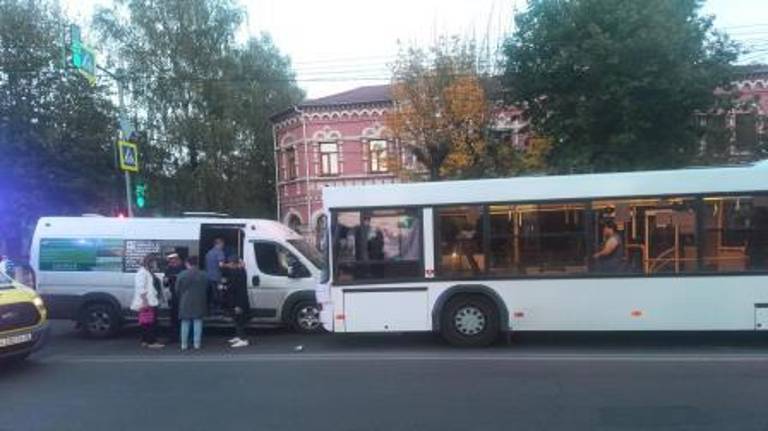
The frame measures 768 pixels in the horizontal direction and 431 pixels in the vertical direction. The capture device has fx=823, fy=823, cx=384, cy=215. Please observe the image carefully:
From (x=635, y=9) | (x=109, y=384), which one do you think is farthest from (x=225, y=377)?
(x=635, y=9)

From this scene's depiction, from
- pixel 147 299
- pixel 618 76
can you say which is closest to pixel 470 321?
pixel 147 299

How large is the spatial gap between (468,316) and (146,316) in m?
5.49

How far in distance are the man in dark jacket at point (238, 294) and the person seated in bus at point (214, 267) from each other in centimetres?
58

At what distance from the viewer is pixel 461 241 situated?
12.9 meters

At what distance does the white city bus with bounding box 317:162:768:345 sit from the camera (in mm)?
12312

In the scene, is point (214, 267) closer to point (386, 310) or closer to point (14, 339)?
point (386, 310)

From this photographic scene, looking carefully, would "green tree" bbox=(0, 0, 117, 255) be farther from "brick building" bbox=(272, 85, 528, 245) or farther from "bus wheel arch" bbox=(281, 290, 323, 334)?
"bus wheel arch" bbox=(281, 290, 323, 334)

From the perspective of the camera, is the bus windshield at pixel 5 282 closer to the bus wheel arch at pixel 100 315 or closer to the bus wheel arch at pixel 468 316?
the bus wheel arch at pixel 100 315

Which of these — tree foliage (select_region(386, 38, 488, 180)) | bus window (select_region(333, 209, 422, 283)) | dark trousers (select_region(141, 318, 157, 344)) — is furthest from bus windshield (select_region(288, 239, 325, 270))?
tree foliage (select_region(386, 38, 488, 180))

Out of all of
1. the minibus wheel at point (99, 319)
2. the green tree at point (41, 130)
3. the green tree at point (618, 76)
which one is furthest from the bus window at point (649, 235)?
the green tree at point (41, 130)

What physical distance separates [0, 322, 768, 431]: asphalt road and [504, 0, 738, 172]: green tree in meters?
9.29

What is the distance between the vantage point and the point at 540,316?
12656 millimetres

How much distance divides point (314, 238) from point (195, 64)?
10184 mm

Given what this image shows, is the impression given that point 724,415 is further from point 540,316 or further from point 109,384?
point 109,384
